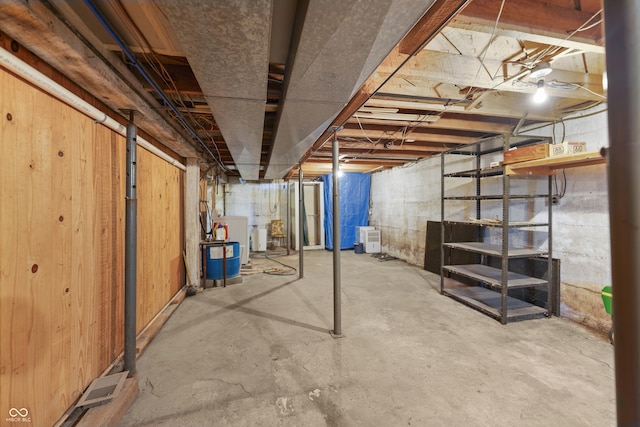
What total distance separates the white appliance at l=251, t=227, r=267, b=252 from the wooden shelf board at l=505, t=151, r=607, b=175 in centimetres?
563

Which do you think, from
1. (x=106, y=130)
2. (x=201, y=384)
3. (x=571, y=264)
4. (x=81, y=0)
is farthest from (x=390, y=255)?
(x=81, y=0)

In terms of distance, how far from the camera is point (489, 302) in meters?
3.08

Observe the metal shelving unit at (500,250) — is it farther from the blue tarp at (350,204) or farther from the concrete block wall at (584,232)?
the blue tarp at (350,204)

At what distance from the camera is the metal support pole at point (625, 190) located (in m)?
0.43

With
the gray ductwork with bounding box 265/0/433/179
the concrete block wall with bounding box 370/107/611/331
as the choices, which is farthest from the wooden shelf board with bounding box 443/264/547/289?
the gray ductwork with bounding box 265/0/433/179

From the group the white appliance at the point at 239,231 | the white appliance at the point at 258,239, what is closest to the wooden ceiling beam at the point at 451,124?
the white appliance at the point at 239,231

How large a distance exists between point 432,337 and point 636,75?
2.38 metres

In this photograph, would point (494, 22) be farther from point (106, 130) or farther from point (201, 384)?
point (201, 384)

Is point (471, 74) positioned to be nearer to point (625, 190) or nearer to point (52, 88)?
point (625, 190)

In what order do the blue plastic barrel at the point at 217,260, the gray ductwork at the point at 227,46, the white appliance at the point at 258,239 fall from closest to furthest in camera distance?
the gray ductwork at the point at 227,46, the blue plastic barrel at the point at 217,260, the white appliance at the point at 258,239

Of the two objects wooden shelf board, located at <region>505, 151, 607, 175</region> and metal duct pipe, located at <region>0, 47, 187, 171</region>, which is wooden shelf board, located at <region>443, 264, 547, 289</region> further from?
metal duct pipe, located at <region>0, 47, 187, 171</region>

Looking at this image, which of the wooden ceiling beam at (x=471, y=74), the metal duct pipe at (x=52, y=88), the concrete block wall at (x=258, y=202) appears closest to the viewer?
the metal duct pipe at (x=52, y=88)

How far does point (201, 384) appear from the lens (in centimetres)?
171

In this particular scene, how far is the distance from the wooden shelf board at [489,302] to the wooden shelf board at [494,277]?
0.31 m
